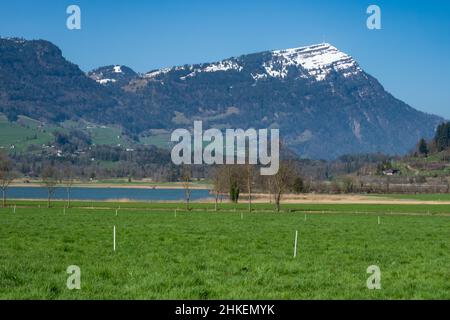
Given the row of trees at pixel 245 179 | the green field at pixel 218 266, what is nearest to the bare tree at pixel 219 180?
the row of trees at pixel 245 179

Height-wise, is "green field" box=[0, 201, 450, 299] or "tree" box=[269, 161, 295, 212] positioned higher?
"tree" box=[269, 161, 295, 212]

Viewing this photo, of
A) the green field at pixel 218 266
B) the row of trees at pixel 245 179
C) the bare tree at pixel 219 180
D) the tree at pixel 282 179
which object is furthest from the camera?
the bare tree at pixel 219 180

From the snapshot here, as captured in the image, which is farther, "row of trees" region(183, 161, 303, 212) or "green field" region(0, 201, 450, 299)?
"row of trees" region(183, 161, 303, 212)

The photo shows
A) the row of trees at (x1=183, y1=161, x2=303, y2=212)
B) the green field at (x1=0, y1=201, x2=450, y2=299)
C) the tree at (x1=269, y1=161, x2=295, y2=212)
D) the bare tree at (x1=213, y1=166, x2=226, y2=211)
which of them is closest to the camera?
the green field at (x1=0, y1=201, x2=450, y2=299)

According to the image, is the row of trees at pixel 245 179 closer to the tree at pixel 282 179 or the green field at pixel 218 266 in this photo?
the tree at pixel 282 179

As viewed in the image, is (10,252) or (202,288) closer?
(202,288)

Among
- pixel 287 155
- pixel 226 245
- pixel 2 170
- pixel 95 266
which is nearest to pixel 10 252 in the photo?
pixel 95 266

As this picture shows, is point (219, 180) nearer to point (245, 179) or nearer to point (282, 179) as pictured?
point (245, 179)

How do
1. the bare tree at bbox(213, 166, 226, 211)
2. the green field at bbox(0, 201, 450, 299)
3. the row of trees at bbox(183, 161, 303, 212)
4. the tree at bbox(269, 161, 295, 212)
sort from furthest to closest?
the bare tree at bbox(213, 166, 226, 211)
the row of trees at bbox(183, 161, 303, 212)
the tree at bbox(269, 161, 295, 212)
the green field at bbox(0, 201, 450, 299)

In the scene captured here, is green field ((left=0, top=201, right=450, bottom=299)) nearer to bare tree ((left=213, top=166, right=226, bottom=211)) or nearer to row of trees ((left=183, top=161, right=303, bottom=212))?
row of trees ((left=183, top=161, right=303, bottom=212))

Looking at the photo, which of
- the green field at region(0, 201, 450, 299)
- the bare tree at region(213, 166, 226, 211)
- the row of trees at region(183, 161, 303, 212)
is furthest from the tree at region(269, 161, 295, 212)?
the green field at region(0, 201, 450, 299)
